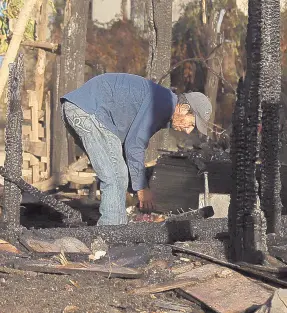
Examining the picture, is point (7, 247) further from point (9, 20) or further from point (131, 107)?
point (9, 20)

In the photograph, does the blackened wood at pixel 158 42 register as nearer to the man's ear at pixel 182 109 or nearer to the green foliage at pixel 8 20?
the green foliage at pixel 8 20

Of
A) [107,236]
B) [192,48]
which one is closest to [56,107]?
[107,236]

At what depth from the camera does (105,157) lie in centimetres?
662

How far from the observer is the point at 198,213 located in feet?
23.1

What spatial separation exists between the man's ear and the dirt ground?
184cm

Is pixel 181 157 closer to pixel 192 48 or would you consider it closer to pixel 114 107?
pixel 114 107

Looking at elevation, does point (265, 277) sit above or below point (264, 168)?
below

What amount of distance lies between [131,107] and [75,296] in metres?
2.25

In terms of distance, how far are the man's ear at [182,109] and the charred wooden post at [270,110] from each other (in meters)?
0.89

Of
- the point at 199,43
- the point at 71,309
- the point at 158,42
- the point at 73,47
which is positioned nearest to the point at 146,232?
the point at 71,309

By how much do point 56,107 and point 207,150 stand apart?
2.91 meters

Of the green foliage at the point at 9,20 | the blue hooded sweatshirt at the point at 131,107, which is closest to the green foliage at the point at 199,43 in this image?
the green foliage at the point at 9,20

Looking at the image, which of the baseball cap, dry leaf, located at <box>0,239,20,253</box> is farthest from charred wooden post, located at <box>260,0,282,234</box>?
dry leaf, located at <box>0,239,20,253</box>

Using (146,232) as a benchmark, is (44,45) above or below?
above
